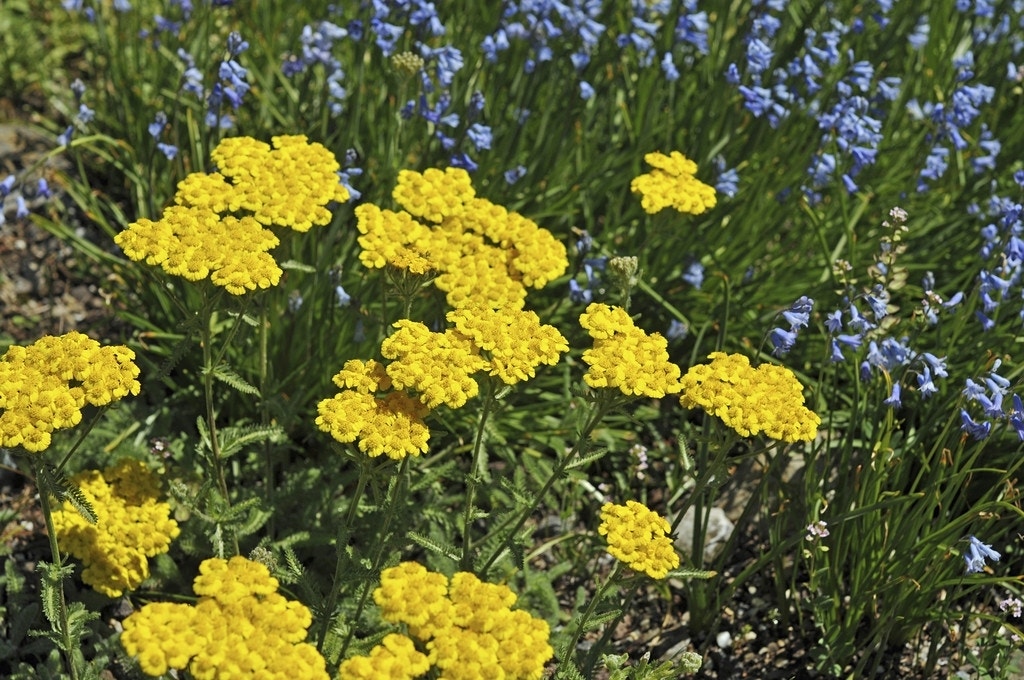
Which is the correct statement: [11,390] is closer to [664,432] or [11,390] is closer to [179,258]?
[179,258]

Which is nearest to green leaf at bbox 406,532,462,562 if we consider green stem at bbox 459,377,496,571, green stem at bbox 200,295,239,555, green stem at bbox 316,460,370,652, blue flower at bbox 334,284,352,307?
green stem at bbox 459,377,496,571

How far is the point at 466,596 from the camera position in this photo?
2.89 metres

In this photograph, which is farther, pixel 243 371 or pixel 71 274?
pixel 71 274

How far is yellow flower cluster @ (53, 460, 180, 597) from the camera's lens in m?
3.84

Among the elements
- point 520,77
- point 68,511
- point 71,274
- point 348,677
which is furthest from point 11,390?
point 520,77

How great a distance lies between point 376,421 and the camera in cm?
313

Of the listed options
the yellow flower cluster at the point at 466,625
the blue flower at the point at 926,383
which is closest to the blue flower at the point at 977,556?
the blue flower at the point at 926,383

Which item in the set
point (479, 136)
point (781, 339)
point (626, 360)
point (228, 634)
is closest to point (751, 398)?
point (626, 360)

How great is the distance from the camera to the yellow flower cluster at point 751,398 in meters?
3.27

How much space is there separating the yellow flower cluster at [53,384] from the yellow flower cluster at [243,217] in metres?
0.33

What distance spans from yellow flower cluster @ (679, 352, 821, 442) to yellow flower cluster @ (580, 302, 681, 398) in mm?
109

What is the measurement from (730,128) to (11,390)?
3.77 metres

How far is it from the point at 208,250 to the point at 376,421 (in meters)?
0.77

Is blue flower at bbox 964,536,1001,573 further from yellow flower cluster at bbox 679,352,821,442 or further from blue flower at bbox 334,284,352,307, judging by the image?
blue flower at bbox 334,284,352,307
